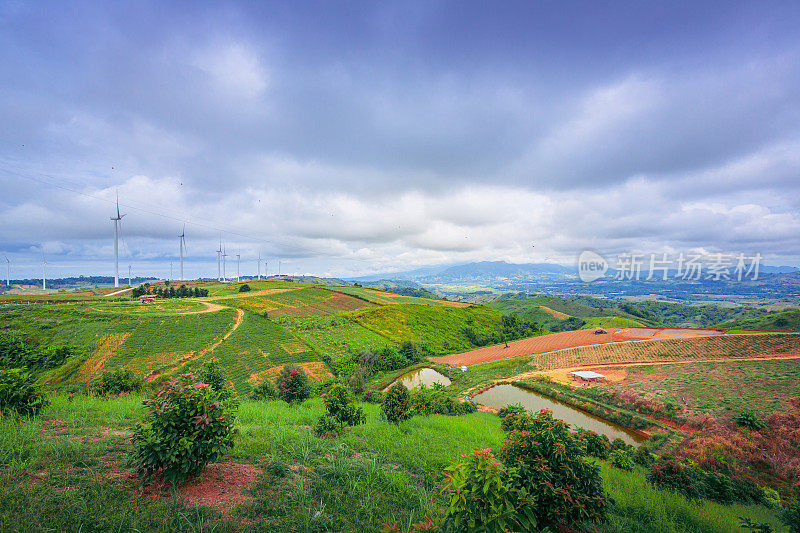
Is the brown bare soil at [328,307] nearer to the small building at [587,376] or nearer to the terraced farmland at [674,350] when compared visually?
the terraced farmland at [674,350]

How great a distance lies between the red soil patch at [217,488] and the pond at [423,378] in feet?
116

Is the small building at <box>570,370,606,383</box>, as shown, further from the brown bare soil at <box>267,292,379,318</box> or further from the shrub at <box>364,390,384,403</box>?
the brown bare soil at <box>267,292,379,318</box>

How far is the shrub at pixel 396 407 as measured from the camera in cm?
1518

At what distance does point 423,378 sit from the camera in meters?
43.8

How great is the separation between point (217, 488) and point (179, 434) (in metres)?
1.42

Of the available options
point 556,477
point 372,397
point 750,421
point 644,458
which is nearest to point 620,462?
point 644,458

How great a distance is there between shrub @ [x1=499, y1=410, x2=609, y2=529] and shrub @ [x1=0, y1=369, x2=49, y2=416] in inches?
535

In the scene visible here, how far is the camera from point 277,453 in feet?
25.7

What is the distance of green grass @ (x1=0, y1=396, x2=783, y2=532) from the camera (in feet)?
14.9

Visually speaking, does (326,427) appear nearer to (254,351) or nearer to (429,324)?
(254,351)

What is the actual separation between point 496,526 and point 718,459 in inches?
822

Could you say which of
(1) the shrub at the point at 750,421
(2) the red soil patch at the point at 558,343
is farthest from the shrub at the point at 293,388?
(2) the red soil patch at the point at 558,343

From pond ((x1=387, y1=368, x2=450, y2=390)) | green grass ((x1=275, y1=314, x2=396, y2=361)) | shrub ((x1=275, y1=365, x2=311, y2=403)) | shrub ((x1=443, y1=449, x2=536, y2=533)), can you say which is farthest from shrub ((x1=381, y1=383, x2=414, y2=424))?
green grass ((x1=275, y1=314, x2=396, y2=361))

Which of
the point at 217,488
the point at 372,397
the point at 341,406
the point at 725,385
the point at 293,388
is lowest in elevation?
the point at 372,397
